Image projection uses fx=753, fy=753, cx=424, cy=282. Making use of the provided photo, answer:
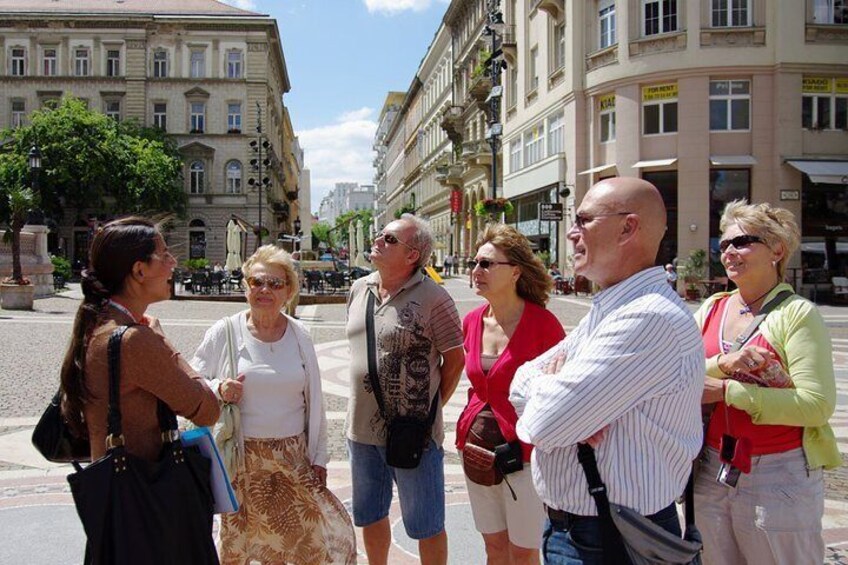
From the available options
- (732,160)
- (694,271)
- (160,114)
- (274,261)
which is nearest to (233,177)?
(160,114)

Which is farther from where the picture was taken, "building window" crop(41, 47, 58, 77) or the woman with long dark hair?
"building window" crop(41, 47, 58, 77)

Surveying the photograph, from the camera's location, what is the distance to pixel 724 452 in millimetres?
2934

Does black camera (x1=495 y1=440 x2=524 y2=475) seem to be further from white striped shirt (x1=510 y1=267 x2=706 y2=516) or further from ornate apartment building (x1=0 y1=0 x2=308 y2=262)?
ornate apartment building (x1=0 y1=0 x2=308 y2=262)

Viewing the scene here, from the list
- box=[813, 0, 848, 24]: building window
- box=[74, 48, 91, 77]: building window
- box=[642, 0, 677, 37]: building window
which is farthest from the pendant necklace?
box=[74, 48, 91, 77]: building window

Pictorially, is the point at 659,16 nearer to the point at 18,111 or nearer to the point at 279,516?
the point at 279,516

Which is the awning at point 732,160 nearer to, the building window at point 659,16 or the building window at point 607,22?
the building window at point 659,16

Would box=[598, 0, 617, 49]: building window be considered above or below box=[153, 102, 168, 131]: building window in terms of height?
below

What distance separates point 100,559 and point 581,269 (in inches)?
73.3

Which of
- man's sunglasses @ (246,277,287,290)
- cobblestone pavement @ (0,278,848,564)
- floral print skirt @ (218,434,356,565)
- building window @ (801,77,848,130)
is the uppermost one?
building window @ (801,77,848,130)

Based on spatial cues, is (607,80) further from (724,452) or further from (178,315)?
(724,452)

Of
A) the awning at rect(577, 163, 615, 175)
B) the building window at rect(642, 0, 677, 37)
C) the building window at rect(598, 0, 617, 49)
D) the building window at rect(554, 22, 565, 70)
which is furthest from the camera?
the building window at rect(554, 22, 565, 70)

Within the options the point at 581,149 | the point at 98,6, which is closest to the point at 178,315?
the point at 581,149

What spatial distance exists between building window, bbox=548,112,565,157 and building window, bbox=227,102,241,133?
98.0 feet

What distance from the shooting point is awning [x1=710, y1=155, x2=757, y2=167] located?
26266 millimetres
